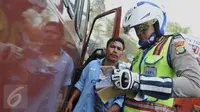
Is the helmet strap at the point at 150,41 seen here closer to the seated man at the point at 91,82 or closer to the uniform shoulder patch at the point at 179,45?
the uniform shoulder patch at the point at 179,45

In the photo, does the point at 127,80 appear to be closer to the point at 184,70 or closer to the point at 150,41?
the point at 184,70

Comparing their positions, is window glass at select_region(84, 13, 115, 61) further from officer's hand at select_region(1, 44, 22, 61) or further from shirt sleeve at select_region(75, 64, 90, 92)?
officer's hand at select_region(1, 44, 22, 61)

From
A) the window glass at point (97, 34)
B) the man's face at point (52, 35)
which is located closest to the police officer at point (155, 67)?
the man's face at point (52, 35)

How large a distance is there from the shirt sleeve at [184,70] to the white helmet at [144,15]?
269 mm

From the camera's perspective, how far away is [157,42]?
1.97m

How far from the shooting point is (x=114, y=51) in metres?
3.28

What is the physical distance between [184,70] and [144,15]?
48 cm

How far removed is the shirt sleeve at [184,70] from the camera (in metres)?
1.56

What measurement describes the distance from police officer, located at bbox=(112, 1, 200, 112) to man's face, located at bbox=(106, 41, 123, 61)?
42.4 inches

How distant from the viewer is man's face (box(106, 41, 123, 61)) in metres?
3.26

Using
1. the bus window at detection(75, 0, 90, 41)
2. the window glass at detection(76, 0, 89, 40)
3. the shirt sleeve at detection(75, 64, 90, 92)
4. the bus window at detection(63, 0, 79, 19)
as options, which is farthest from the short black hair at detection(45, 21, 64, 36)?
the shirt sleeve at detection(75, 64, 90, 92)

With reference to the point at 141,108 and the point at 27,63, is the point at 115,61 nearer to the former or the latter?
the point at 141,108

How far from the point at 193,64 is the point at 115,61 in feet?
5.44

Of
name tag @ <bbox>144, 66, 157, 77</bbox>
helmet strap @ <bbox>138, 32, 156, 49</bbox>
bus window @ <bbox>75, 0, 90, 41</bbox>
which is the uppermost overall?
bus window @ <bbox>75, 0, 90, 41</bbox>
